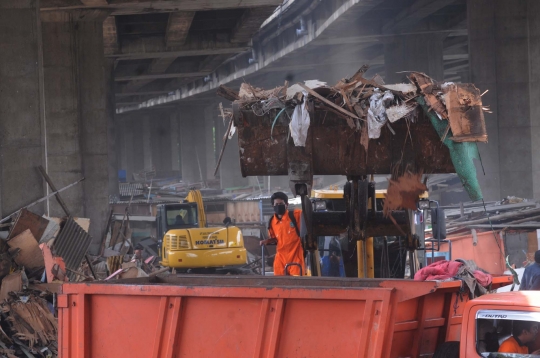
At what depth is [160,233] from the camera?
22375mm

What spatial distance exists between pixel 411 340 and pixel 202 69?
37.1m

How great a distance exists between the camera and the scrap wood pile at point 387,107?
7672 mm

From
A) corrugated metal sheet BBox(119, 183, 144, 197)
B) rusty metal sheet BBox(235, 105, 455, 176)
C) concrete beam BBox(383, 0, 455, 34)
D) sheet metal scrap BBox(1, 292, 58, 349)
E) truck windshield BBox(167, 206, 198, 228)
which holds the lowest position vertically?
sheet metal scrap BBox(1, 292, 58, 349)

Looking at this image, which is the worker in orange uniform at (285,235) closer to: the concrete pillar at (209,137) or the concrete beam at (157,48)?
the concrete beam at (157,48)

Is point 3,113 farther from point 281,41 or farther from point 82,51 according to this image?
point 281,41

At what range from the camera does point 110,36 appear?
3153 centimetres

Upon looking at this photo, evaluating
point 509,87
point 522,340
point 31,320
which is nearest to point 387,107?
point 522,340

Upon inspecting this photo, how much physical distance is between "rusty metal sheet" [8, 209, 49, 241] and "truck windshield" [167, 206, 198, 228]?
7.58 meters

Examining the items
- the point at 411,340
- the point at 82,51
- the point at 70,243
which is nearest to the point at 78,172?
the point at 82,51

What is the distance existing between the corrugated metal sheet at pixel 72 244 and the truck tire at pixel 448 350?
10.1 m

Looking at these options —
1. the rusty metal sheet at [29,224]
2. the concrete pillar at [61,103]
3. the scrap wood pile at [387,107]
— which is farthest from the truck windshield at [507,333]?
→ the concrete pillar at [61,103]

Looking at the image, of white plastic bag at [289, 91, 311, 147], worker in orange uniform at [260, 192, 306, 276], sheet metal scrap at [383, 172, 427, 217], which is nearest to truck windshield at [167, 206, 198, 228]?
worker in orange uniform at [260, 192, 306, 276]

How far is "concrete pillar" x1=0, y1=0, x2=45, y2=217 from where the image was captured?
15672mm

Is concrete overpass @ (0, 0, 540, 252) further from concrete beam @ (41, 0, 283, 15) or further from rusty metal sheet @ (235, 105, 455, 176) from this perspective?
rusty metal sheet @ (235, 105, 455, 176)
